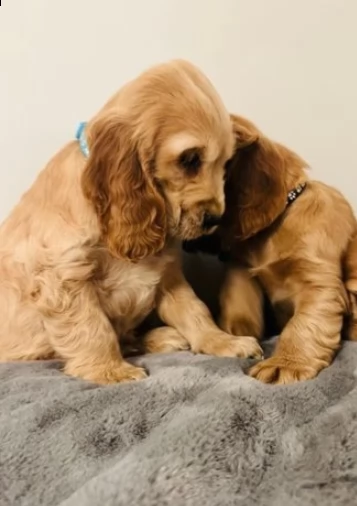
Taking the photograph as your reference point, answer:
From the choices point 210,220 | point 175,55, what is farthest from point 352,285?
point 175,55

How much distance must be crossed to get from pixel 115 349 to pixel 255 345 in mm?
337

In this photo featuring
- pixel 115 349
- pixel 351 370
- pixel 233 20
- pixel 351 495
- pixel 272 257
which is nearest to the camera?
pixel 351 495

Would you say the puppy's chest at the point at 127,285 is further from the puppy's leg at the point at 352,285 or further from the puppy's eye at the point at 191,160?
the puppy's leg at the point at 352,285

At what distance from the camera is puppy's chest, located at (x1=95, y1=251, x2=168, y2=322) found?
1728mm

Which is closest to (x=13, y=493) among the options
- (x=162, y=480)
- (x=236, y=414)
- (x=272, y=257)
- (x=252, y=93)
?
(x=162, y=480)

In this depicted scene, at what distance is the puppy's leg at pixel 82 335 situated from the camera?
1.61 metres

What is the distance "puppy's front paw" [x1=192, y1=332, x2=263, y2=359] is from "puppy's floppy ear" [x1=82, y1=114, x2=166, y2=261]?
1.04 ft

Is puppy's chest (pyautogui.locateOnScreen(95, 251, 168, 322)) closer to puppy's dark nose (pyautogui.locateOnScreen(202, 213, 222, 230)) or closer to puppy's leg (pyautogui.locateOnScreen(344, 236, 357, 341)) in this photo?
puppy's dark nose (pyautogui.locateOnScreen(202, 213, 222, 230))

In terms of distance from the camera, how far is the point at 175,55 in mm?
2150

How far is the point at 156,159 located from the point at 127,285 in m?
0.35

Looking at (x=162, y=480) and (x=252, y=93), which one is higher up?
(x=252, y=93)

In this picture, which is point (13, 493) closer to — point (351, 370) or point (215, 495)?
point (215, 495)

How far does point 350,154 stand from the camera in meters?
2.22

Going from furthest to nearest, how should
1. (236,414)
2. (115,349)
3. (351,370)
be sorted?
(115,349) < (351,370) < (236,414)
